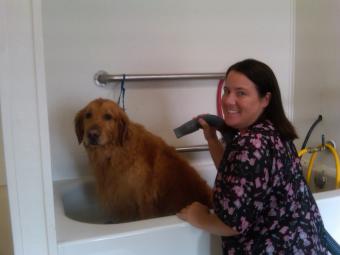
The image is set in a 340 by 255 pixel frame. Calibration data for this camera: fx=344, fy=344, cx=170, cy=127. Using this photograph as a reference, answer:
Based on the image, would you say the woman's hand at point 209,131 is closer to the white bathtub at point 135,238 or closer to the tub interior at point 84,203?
the white bathtub at point 135,238

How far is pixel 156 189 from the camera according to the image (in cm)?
162

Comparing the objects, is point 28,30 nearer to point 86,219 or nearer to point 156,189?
Result: point 156,189

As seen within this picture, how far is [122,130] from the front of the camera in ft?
5.24

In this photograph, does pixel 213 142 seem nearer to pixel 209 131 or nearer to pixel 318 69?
pixel 209 131

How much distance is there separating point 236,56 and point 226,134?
98 cm

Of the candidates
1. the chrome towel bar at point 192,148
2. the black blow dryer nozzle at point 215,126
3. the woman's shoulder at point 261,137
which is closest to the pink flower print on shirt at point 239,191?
the woman's shoulder at point 261,137

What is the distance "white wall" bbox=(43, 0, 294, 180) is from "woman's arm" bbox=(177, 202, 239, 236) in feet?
3.02

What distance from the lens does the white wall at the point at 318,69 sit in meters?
2.02

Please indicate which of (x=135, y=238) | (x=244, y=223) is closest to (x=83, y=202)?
(x=135, y=238)

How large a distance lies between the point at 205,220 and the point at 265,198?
8.7 inches

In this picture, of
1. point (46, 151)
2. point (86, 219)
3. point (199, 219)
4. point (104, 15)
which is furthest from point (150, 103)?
point (46, 151)

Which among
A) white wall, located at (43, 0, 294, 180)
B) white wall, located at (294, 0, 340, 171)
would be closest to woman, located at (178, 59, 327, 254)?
white wall, located at (43, 0, 294, 180)

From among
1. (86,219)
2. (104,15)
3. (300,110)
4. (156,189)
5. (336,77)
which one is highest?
(104,15)

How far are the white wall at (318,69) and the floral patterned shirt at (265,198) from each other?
1123mm
